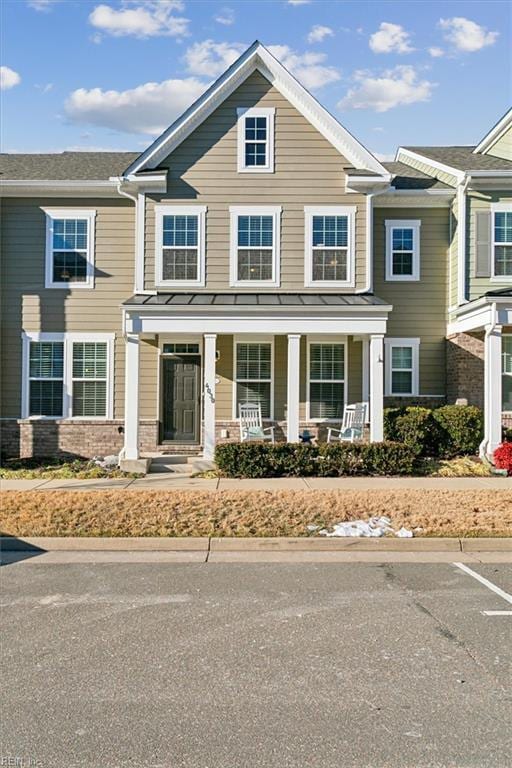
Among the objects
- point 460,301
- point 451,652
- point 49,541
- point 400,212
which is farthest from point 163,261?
point 451,652

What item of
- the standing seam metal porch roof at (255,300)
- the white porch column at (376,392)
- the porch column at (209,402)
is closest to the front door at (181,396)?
the standing seam metal porch roof at (255,300)

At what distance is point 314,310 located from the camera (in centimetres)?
1275

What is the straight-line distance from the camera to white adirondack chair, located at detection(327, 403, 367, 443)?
13.5 m

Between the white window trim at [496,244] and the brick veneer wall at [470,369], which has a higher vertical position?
the white window trim at [496,244]

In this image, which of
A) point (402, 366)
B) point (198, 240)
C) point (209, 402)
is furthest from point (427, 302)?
point (209, 402)

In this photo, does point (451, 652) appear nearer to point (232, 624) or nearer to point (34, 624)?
point (232, 624)

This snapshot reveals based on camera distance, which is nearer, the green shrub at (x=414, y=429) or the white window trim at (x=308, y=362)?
the green shrub at (x=414, y=429)

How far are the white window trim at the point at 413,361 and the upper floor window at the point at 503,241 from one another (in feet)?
8.37

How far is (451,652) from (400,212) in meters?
12.8

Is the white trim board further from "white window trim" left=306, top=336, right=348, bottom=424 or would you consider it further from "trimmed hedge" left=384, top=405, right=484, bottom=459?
"trimmed hedge" left=384, top=405, right=484, bottom=459

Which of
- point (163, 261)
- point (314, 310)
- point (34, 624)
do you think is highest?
point (163, 261)

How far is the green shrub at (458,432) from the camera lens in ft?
44.1

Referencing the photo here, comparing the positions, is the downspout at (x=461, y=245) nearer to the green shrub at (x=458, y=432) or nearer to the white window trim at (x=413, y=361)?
the white window trim at (x=413, y=361)

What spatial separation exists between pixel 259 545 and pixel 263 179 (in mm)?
9646
